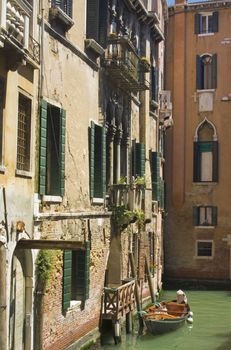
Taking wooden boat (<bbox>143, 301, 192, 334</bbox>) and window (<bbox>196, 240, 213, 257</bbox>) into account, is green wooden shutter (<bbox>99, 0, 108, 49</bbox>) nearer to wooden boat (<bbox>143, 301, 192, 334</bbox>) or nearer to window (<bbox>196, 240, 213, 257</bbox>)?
wooden boat (<bbox>143, 301, 192, 334</bbox>)

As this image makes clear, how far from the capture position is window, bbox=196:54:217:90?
26.1m

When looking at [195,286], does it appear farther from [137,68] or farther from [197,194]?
[137,68]

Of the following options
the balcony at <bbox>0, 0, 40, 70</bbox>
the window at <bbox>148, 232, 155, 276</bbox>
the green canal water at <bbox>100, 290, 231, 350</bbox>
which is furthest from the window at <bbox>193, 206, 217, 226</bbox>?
the balcony at <bbox>0, 0, 40, 70</bbox>

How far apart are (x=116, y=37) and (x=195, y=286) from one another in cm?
1329

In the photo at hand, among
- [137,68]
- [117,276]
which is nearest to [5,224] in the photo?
[117,276]

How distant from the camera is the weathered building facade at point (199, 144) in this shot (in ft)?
83.4

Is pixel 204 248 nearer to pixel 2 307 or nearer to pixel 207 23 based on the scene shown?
pixel 207 23

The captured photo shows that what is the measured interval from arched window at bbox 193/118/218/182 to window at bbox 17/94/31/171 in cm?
1594

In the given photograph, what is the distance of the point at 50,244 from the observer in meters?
9.45

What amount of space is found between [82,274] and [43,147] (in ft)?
11.5

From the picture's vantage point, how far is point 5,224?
364 inches

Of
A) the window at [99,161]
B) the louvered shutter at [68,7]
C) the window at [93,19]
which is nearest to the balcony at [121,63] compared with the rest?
the window at [93,19]

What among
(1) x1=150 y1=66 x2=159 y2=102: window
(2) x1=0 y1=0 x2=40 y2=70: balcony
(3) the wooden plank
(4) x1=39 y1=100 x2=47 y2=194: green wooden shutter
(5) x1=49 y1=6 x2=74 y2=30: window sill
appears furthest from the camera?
(1) x1=150 y1=66 x2=159 y2=102: window

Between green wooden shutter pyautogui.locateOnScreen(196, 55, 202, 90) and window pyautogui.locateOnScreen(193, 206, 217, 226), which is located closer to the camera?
window pyautogui.locateOnScreen(193, 206, 217, 226)
